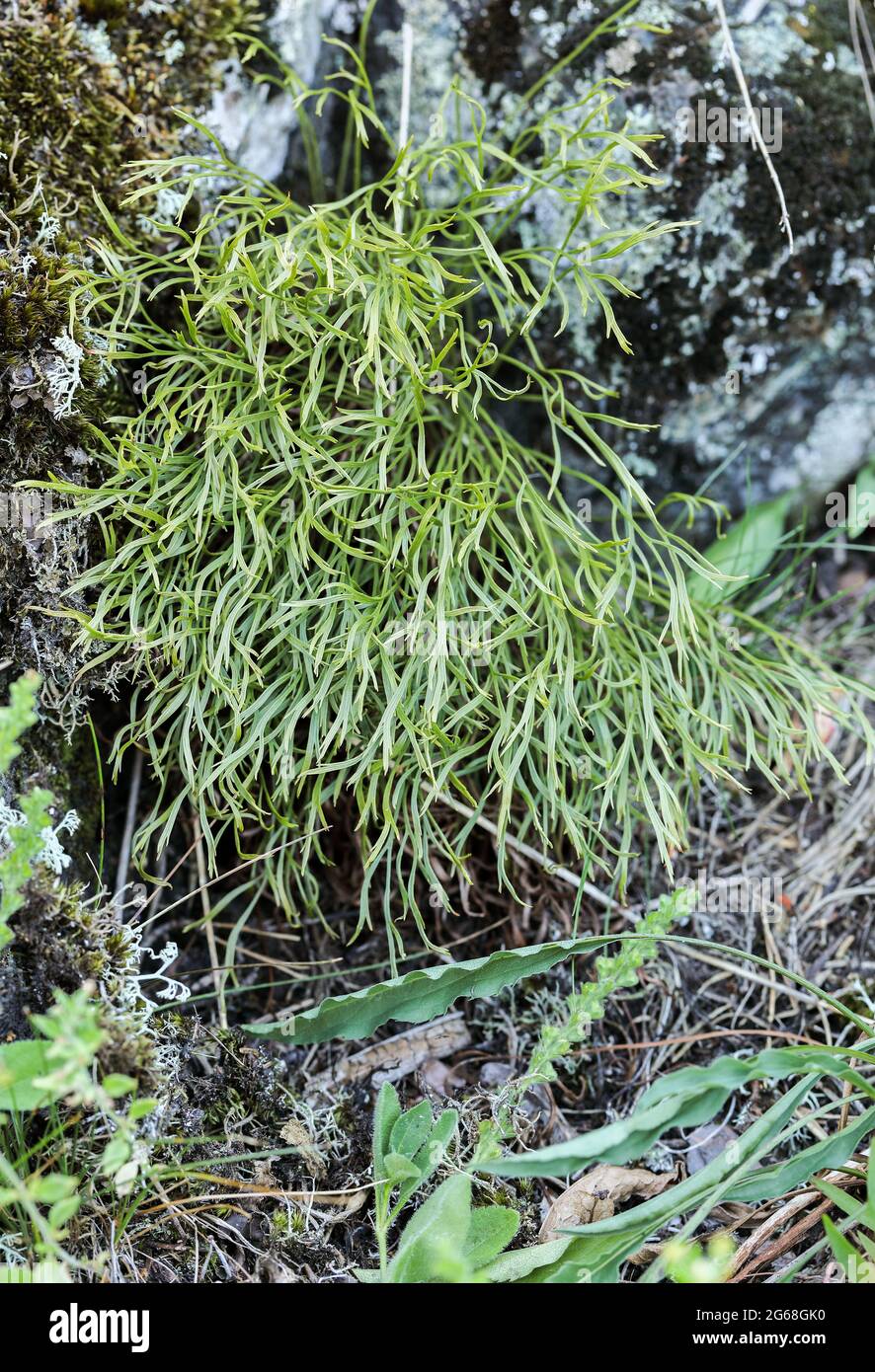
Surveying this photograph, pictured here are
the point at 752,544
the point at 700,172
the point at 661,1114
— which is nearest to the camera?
the point at 661,1114

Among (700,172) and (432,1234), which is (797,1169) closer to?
(432,1234)

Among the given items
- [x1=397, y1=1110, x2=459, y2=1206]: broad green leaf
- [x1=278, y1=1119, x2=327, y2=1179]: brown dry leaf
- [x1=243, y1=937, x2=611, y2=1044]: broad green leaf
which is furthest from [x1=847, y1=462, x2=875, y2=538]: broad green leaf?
[x1=278, y1=1119, x2=327, y2=1179]: brown dry leaf

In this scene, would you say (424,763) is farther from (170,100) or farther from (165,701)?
(170,100)

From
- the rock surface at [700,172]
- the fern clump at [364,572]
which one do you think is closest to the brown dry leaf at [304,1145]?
the fern clump at [364,572]

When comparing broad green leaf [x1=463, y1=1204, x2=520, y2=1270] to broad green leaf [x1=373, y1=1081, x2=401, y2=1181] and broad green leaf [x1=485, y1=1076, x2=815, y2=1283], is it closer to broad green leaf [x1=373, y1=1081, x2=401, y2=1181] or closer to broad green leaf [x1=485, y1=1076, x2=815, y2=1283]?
broad green leaf [x1=485, y1=1076, x2=815, y2=1283]

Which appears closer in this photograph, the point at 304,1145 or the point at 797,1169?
the point at 797,1169

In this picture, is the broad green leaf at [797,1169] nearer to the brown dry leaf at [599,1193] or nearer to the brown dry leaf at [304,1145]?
the brown dry leaf at [599,1193]

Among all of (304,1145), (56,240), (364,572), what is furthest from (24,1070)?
(56,240)
